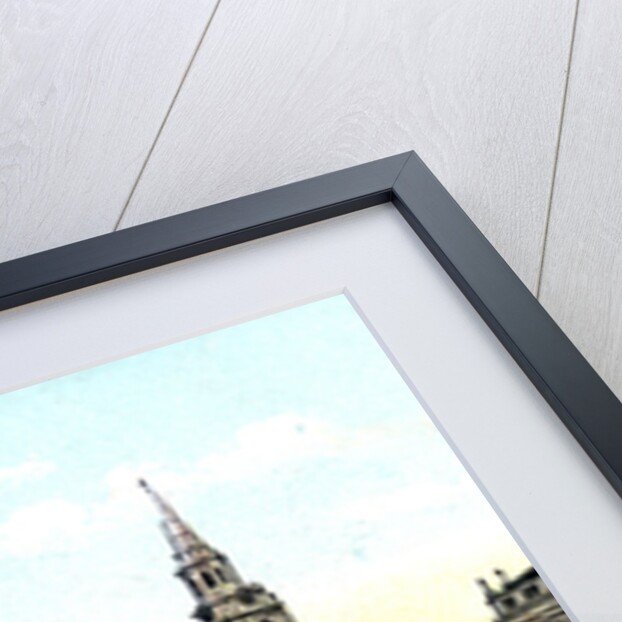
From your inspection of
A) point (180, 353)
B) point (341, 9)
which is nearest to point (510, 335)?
point (180, 353)

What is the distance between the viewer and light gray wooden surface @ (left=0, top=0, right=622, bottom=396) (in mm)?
549

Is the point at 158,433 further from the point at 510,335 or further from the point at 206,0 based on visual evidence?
the point at 206,0

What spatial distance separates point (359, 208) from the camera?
1.75 ft

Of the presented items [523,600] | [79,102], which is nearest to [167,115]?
[79,102]

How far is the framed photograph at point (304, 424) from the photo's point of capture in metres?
0.43

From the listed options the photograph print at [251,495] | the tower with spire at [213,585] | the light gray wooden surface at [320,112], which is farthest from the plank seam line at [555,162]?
the tower with spire at [213,585]

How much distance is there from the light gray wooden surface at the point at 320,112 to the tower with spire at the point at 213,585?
0.69ft

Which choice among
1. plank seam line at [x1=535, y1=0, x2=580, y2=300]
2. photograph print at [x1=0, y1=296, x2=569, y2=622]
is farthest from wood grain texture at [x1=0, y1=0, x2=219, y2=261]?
plank seam line at [x1=535, y1=0, x2=580, y2=300]

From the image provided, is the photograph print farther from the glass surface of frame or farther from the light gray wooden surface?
the light gray wooden surface

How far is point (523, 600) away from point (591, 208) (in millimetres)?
257

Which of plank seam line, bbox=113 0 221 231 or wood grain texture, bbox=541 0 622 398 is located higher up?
plank seam line, bbox=113 0 221 231

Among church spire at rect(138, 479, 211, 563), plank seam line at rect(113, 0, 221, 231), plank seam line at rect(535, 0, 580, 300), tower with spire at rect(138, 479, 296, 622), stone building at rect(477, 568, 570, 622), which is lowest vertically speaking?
stone building at rect(477, 568, 570, 622)

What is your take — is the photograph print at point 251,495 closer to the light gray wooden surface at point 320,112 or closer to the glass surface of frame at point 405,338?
the glass surface of frame at point 405,338

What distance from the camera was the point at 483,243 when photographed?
51cm
